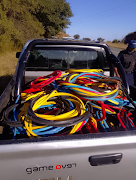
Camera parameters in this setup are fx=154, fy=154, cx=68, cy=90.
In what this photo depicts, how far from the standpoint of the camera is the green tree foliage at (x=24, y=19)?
1027 centimetres

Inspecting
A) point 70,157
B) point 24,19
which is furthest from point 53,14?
point 70,157

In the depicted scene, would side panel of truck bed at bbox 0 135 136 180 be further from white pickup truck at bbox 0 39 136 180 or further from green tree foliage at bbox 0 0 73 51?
green tree foliage at bbox 0 0 73 51

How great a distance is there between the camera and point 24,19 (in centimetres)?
1312

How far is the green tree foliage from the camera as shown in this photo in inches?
404

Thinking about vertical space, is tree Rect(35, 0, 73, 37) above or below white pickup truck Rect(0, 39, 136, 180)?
above

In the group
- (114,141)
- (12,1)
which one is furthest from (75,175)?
(12,1)

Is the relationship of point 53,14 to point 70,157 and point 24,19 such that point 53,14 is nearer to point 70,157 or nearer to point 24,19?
point 24,19

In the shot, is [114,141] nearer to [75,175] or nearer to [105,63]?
[75,175]

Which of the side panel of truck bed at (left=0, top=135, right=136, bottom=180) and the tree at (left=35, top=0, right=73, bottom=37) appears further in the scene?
the tree at (left=35, top=0, right=73, bottom=37)

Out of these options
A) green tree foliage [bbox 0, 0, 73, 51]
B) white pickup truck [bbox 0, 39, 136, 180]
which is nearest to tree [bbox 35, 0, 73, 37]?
green tree foliage [bbox 0, 0, 73, 51]

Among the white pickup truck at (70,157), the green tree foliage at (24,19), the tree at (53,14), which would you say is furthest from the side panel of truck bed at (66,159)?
the tree at (53,14)

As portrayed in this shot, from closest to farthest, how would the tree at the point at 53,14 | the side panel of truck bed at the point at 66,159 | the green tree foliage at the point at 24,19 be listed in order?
the side panel of truck bed at the point at 66,159
the green tree foliage at the point at 24,19
the tree at the point at 53,14

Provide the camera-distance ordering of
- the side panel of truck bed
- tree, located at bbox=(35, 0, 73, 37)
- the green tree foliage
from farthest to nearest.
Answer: tree, located at bbox=(35, 0, 73, 37) → the green tree foliage → the side panel of truck bed

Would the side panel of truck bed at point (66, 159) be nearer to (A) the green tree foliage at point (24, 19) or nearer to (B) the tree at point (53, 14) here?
(A) the green tree foliage at point (24, 19)
